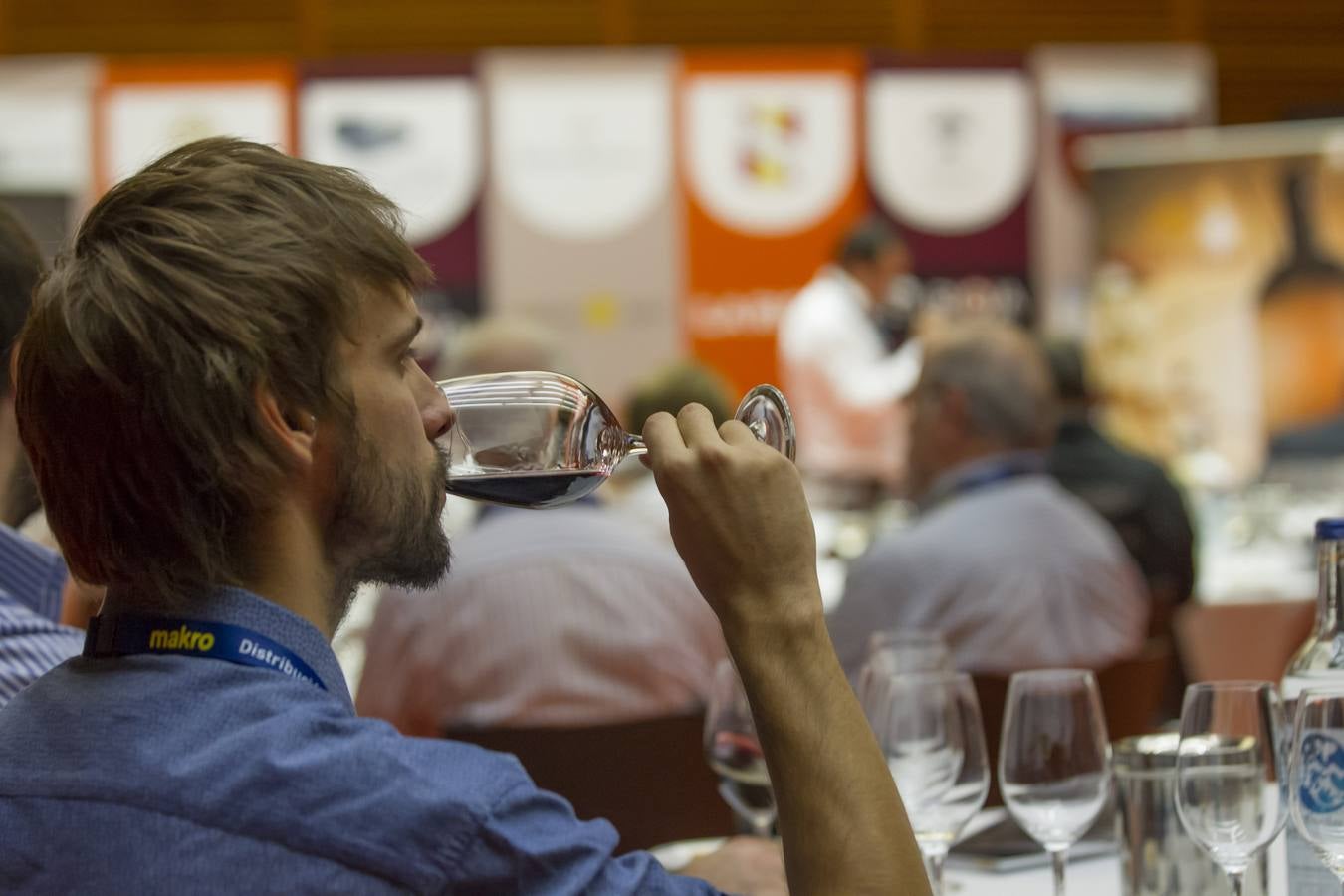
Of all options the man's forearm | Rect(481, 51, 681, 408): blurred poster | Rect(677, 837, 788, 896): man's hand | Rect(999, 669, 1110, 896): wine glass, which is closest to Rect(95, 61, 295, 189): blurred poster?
Rect(481, 51, 681, 408): blurred poster

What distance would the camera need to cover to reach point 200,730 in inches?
39.7

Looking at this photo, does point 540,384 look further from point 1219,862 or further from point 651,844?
point 651,844

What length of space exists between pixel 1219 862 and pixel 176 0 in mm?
7515

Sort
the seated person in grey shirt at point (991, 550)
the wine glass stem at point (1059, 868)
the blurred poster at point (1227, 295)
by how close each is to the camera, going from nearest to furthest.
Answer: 1. the wine glass stem at point (1059, 868)
2. the seated person in grey shirt at point (991, 550)
3. the blurred poster at point (1227, 295)

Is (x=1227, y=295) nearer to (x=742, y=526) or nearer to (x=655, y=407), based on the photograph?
(x=655, y=407)

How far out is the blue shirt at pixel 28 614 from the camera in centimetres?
153

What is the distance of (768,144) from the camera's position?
7.40 meters

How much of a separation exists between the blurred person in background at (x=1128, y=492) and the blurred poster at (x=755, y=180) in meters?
2.75

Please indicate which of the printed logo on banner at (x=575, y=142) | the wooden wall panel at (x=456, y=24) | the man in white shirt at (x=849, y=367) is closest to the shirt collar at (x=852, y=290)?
the man in white shirt at (x=849, y=367)

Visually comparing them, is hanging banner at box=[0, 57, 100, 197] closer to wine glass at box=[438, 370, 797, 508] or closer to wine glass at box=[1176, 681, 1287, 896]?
wine glass at box=[438, 370, 797, 508]

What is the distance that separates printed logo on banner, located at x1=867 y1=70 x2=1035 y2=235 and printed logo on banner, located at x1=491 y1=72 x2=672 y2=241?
0.98m

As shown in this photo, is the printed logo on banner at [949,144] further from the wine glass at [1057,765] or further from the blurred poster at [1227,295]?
the wine glass at [1057,765]

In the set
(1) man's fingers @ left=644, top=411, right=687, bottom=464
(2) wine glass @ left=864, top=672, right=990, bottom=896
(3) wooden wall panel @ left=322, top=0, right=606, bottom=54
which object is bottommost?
(2) wine glass @ left=864, top=672, right=990, bottom=896

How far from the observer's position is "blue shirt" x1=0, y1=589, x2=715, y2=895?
3.20 ft
